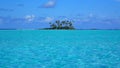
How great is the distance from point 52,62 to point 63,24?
5981 centimetres

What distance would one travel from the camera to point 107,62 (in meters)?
9.57

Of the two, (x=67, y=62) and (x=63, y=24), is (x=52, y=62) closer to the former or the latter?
(x=67, y=62)

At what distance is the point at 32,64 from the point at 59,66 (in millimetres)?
1114

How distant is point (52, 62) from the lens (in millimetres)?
9570

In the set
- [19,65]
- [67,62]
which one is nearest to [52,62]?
[67,62]

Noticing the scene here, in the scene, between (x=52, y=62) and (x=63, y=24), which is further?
(x=63, y=24)

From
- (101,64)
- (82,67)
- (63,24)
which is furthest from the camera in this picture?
(63,24)

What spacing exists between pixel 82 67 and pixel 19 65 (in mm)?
2330

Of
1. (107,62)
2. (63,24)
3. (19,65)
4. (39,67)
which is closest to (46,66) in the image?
(39,67)

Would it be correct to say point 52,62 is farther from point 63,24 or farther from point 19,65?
point 63,24

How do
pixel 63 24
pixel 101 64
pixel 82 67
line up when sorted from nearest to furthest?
1. pixel 82 67
2. pixel 101 64
3. pixel 63 24

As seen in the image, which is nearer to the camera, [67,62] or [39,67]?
[39,67]

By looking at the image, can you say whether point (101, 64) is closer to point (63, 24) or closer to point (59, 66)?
point (59, 66)

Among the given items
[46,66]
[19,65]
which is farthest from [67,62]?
[19,65]
